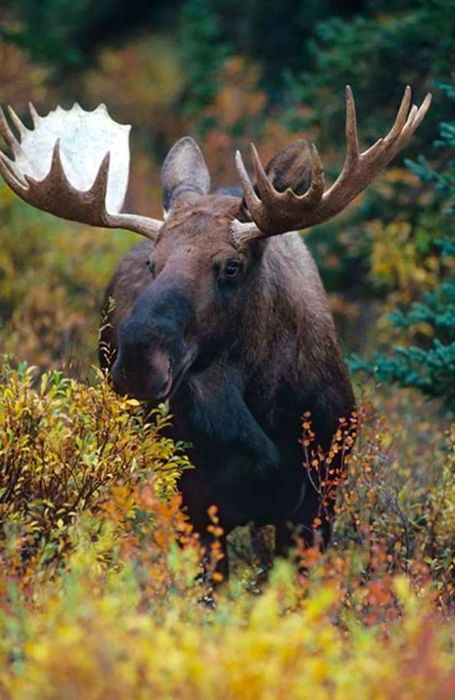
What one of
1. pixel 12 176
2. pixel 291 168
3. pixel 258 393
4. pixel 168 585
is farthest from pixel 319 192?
pixel 168 585

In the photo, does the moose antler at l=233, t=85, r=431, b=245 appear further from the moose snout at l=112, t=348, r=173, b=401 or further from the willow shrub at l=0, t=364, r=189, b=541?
the willow shrub at l=0, t=364, r=189, b=541

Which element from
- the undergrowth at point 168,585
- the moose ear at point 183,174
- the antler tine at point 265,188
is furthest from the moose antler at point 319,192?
the undergrowth at point 168,585

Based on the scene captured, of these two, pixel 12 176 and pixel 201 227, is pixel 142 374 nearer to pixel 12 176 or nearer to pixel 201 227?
pixel 201 227

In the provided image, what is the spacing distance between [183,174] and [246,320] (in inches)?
45.9

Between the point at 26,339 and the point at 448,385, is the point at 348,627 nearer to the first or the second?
the point at 448,385

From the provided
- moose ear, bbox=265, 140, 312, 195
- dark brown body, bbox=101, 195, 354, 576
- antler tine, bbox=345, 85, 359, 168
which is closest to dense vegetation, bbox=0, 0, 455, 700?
dark brown body, bbox=101, 195, 354, 576

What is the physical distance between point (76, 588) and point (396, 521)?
11.0ft

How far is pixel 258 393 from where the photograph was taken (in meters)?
7.48

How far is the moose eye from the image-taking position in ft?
23.7

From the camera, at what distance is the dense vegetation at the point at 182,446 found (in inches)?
163

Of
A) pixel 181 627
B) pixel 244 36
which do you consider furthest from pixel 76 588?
pixel 244 36

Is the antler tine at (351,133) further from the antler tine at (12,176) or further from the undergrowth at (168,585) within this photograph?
the antler tine at (12,176)

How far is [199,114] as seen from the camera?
15953 millimetres

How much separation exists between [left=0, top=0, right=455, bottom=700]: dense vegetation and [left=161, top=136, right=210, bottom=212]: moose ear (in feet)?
3.45
